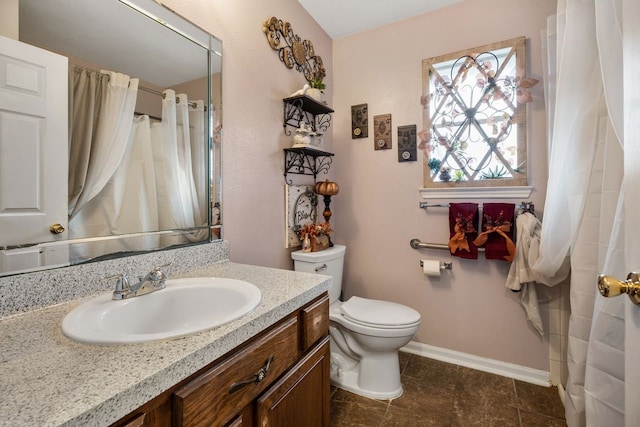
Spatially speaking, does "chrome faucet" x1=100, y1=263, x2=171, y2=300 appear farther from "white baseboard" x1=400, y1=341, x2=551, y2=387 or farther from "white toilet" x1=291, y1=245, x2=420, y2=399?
"white baseboard" x1=400, y1=341, x2=551, y2=387

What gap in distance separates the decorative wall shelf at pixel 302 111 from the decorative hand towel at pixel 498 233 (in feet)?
4.00

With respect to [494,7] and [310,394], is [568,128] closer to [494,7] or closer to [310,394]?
[494,7]

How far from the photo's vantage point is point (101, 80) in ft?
3.04

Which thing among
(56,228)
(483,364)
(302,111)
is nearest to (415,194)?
(302,111)

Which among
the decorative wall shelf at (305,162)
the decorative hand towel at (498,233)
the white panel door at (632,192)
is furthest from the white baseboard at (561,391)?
the decorative wall shelf at (305,162)

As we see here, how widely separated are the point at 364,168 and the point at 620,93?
58.1 inches

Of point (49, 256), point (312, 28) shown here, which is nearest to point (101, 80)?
point (49, 256)

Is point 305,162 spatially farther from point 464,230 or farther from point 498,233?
point 498,233

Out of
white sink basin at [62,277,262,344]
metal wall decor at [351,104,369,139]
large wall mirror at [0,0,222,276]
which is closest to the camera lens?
white sink basin at [62,277,262,344]

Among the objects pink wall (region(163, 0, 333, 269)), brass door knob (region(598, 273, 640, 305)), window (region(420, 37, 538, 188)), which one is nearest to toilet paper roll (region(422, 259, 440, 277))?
window (region(420, 37, 538, 188))

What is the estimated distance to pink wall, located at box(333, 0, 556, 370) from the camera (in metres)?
1.73

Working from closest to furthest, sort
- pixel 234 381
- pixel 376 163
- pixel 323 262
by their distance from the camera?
pixel 234 381, pixel 323 262, pixel 376 163

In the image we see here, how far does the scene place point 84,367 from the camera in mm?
496

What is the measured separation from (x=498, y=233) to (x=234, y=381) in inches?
65.4
